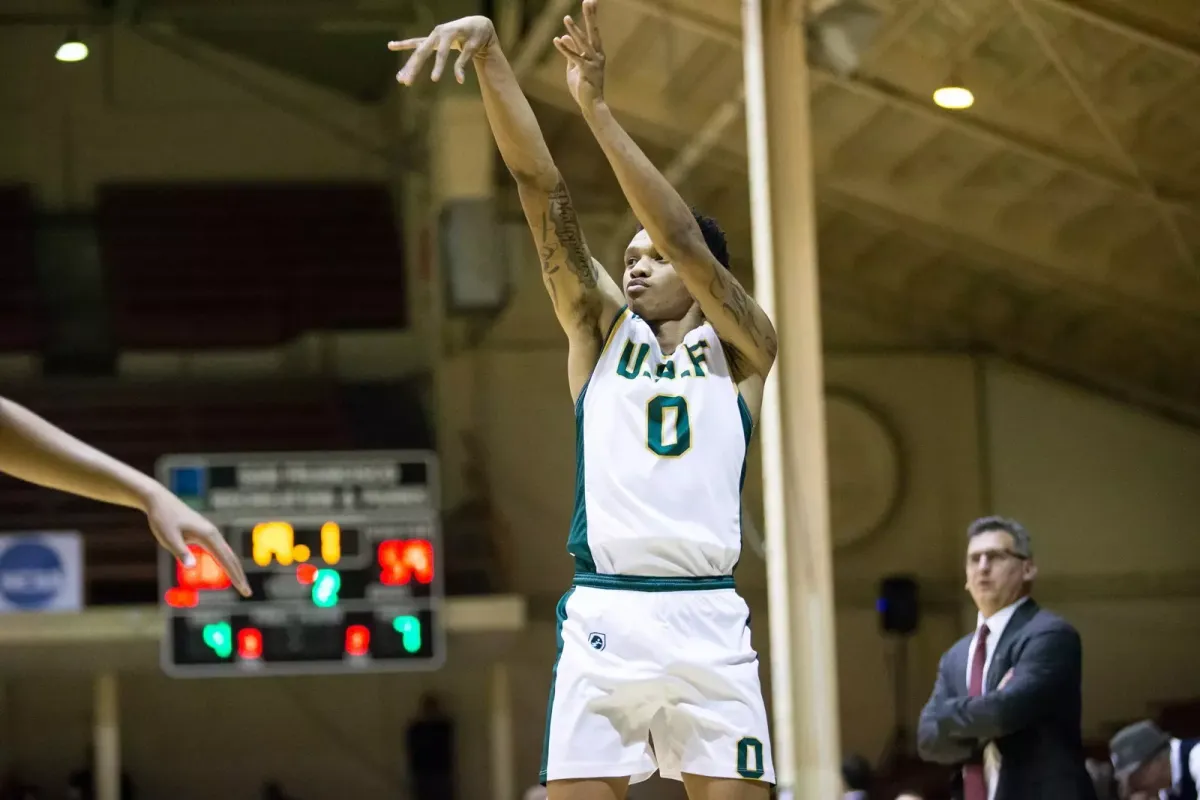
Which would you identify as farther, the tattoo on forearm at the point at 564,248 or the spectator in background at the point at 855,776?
the spectator in background at the point at 855,776

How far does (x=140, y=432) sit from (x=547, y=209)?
12.4 metres

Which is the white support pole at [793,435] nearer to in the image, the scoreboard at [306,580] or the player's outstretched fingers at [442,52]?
the scoreboard at [306,580]

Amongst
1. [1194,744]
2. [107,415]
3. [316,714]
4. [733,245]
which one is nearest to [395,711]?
[316,714]

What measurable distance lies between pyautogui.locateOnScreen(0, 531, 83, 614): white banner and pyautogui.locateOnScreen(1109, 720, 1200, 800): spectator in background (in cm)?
913

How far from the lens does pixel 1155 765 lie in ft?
19.1

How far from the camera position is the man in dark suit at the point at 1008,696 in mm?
5156

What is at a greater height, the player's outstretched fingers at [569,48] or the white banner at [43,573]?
the player's outstretched fingers at [569,48]

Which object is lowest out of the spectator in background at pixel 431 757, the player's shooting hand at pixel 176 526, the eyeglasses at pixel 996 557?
the spectator in background at pixel 431 757

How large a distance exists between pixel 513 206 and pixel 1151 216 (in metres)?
5.71

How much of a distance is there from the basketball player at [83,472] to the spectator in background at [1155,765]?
13.2 ft

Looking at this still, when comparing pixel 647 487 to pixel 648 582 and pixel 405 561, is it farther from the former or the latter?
pixel 405 561

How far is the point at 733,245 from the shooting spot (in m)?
17.1

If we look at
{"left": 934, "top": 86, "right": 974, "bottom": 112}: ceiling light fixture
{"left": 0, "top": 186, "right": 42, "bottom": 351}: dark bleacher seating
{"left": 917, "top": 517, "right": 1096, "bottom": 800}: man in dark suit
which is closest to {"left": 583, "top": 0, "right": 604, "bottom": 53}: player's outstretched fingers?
{"left": 917, "top": 517, "right": 1096, "bottom": 800}: man in dark suit

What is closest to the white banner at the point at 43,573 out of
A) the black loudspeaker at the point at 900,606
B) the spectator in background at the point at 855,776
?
the spectator in background at the point at 855,776
